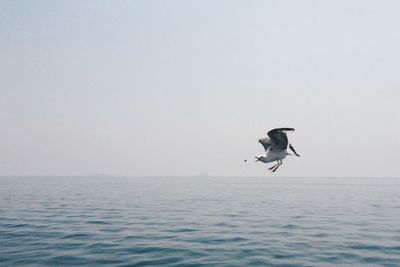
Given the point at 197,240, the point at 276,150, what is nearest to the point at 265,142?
the point at 276,150

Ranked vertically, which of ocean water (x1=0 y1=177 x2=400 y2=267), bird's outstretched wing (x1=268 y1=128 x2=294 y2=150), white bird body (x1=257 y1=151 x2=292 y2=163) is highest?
bird's outstretched wing (x1=268 y1=128 x2=294 y2=150)

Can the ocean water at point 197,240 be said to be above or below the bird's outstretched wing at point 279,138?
below

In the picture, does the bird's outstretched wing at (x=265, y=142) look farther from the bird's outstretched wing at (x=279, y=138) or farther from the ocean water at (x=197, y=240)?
the ocean water at (x=197, y=240)

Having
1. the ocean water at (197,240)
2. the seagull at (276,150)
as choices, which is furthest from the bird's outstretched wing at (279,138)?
the ocean water at (197,240)

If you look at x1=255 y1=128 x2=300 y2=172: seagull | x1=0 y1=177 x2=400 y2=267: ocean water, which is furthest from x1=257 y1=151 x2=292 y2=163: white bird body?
x1=0 y1=177 x2=400 y2=267: ocean water

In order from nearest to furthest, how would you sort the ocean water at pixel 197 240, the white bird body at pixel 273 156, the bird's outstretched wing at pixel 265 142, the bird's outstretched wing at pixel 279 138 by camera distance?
the bird's outstretched wing at pixel 279 138 < the white bird body at pixel 273 156 < the bird's outstretched wing at pixel 265 142 < the ocean water at pixel 197 240

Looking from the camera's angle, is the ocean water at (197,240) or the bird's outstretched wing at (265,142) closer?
the bird's outstretched wing at (265,142)

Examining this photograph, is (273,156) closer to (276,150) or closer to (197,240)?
(276,150)

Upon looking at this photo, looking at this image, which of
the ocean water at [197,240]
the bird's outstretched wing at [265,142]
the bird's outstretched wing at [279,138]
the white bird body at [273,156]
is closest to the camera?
the bird's outstretched wing at [279,138]

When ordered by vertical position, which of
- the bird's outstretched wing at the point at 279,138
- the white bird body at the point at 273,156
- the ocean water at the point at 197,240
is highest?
the bird's outstretched wing at the point at 279,138

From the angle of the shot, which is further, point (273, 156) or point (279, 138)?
point (273, 156)

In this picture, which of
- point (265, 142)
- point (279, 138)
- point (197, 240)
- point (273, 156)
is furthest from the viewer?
point (197, 240)

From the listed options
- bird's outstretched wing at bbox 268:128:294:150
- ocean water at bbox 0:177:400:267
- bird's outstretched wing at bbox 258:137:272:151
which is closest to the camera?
bird's outstretched wing at bbox 268:128:294:150

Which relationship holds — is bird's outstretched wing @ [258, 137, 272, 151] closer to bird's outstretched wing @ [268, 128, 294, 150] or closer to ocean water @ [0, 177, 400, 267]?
bird's outstretched wing @ [268, 128, 294, 150]
